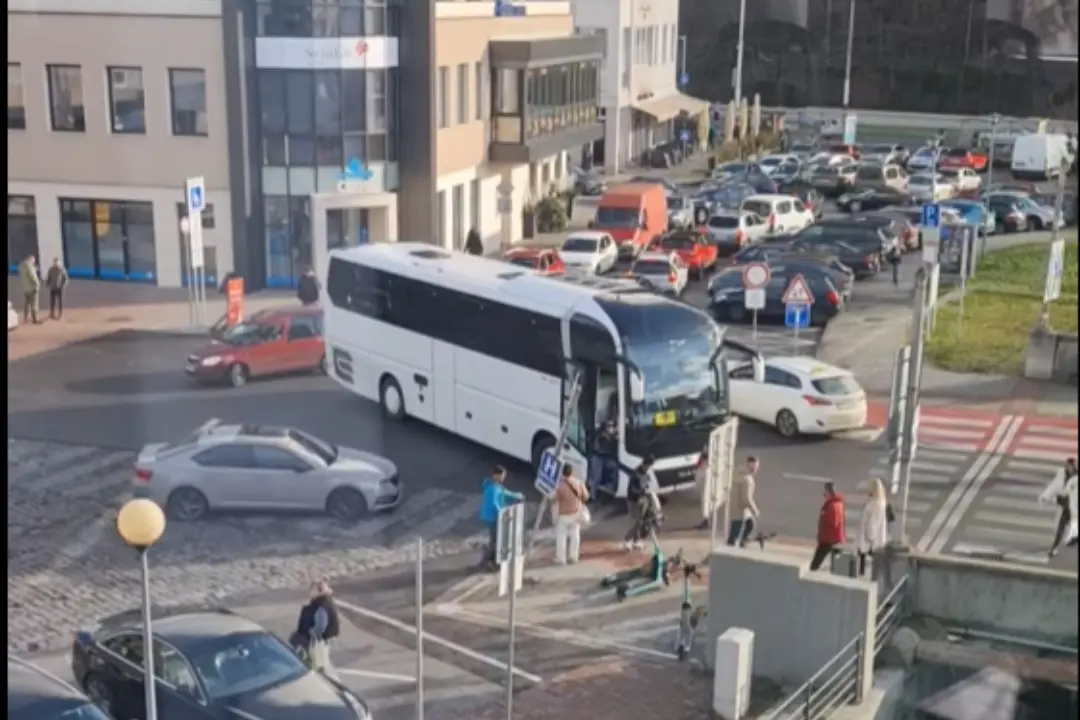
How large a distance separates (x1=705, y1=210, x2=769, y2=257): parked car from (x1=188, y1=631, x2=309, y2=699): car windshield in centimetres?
289

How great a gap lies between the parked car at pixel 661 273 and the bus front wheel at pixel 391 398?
3.58 ft

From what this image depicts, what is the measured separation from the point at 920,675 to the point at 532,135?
7.76 feet

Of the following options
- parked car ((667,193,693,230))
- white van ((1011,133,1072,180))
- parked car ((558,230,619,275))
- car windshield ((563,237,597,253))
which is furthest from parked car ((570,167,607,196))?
white van ((1011,133,1072,180))

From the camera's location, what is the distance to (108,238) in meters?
4.50

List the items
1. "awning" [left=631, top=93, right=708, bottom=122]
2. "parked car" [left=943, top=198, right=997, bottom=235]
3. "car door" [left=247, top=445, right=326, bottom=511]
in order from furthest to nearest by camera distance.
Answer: "car door" [left=247, top=445, right=326, bottom=511]
"parked car" [left=943, top=198, right=997, bottom=235]
"awning" [left=631, top=93, right=708, bottom=122]

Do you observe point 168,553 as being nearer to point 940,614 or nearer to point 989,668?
point 940,614

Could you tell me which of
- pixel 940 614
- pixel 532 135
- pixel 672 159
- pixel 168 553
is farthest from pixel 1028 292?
pixel 168 553

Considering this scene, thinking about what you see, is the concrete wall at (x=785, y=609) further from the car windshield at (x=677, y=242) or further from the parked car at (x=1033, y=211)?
the car windshield at (x=677, y=242)

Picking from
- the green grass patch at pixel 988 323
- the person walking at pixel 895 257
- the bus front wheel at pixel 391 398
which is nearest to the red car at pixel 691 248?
the person walking at pixel 895 257

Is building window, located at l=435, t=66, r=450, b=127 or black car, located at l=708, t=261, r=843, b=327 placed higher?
building window, located at l=435, t=66, r=450, b=127

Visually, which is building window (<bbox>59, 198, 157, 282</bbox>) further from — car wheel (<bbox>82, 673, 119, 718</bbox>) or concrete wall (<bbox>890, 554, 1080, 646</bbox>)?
concrete wall (<bbox>890, 554, 1080, 646</bbox>)

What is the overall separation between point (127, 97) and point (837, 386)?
2891 millimetres

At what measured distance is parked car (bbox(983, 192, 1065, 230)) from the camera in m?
1.36

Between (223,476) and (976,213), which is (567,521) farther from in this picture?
(976,213)
